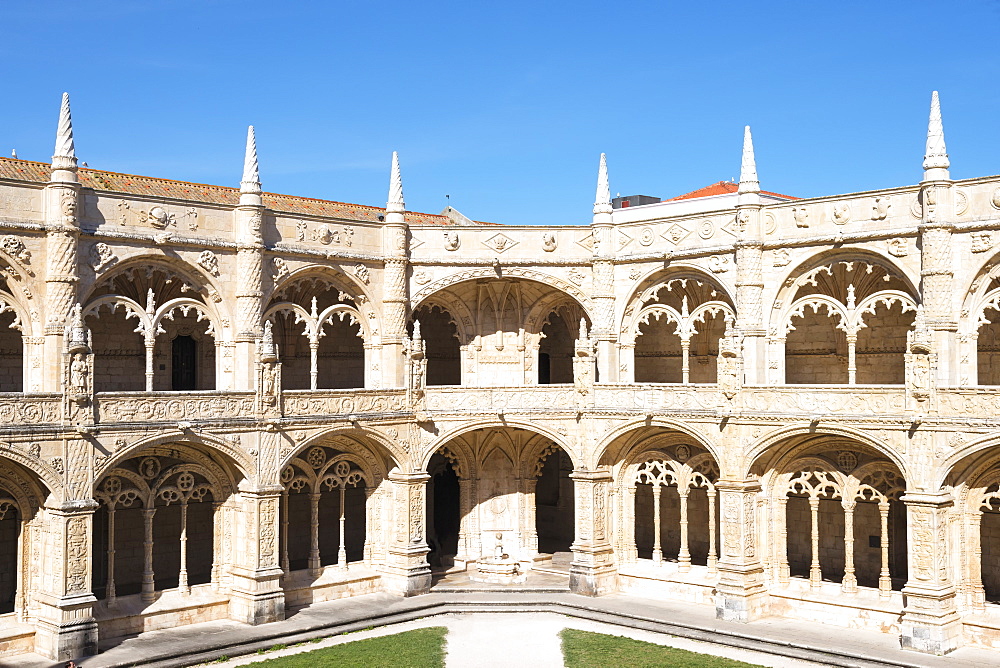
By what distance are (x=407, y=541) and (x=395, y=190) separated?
941 cm

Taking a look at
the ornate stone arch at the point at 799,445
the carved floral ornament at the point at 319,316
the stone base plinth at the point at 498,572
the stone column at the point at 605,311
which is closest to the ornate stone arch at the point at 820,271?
the ornate stone arch at the point at 799,445

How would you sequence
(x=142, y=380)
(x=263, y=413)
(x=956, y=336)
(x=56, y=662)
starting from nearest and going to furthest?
(x=56, y=662), (x=956, y=336), (x=263, y=413), (x=142, y=380)

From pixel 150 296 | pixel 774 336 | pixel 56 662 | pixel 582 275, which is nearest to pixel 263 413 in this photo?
pixel 150 296

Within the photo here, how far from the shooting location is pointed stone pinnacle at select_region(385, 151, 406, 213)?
31.2 m

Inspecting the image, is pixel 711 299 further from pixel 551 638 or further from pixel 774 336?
pixel 551 638

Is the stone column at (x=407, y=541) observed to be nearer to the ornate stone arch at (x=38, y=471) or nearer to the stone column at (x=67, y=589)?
the stone column at (x=67, y=589)

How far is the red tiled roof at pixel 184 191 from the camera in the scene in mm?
28312

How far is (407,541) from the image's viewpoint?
3066 cm

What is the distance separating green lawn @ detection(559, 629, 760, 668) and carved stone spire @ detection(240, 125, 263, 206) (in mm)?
12879

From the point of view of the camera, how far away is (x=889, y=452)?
2577cm

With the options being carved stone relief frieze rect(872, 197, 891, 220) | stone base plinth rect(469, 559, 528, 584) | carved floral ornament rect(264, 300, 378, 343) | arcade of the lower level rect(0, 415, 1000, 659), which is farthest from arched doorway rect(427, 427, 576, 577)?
carved stone relief frieze rect(872, 197, 891, 220)

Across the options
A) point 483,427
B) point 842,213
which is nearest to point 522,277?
point 483,427

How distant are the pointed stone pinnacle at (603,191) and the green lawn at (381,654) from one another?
477 inches

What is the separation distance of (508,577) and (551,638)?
536 cm
